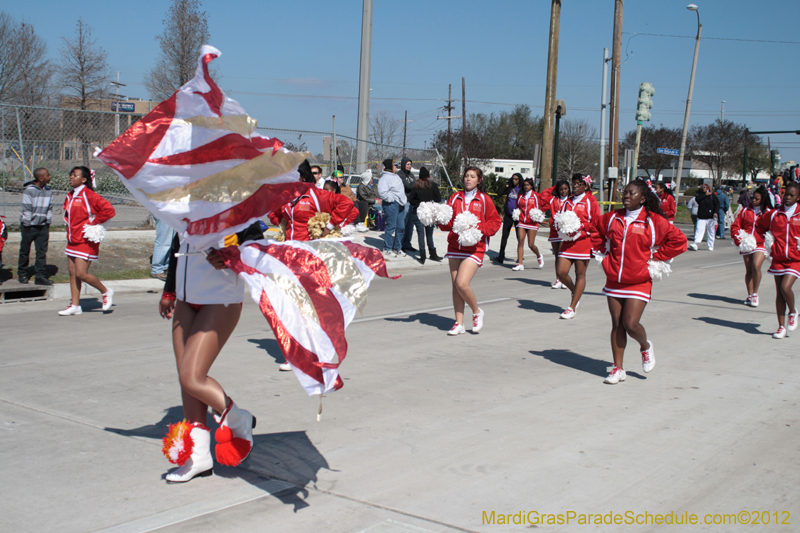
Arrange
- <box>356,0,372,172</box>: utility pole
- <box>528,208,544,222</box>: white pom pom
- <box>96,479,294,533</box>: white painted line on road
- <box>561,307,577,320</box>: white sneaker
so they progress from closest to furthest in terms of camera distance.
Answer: <box>96,479,294,533</box>: white painted line on road, <box>561,307,577,320</box>: white sneaker, <box>528,208,544,222</box>: white pom pom, <box>356,0,372,172</box>: utility pole

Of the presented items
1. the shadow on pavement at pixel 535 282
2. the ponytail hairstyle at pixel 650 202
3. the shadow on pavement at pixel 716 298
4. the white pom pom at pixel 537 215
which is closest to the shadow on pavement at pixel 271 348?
the ponytail hairstyle at pixel 650 202

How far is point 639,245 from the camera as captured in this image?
6.31 metres

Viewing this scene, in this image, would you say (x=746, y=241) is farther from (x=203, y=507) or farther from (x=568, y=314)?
(x=203, y=507)

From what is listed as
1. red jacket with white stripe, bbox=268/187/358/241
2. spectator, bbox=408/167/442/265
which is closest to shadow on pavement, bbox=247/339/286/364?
red jacket with white stripe, bbox=268/187/358/241

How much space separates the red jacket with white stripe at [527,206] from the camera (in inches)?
595

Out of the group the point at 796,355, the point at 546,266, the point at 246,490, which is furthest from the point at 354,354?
the point at 546,266

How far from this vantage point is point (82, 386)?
590cm

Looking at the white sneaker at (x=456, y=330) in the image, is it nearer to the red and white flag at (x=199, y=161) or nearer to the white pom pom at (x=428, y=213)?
the white pom pom at (x=428, y=213)

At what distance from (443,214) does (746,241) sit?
4.97 metres

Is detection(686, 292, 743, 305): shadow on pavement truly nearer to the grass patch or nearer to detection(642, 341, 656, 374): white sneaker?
detection(642, 341, 656, 374): white sneaker

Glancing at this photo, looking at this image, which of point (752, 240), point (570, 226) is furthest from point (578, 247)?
point (752, 240)

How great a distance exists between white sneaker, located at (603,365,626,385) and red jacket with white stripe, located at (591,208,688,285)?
83 cm

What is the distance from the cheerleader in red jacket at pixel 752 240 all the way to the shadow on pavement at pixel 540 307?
2.87 meters

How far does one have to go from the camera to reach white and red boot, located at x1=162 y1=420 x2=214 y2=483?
3859mm
